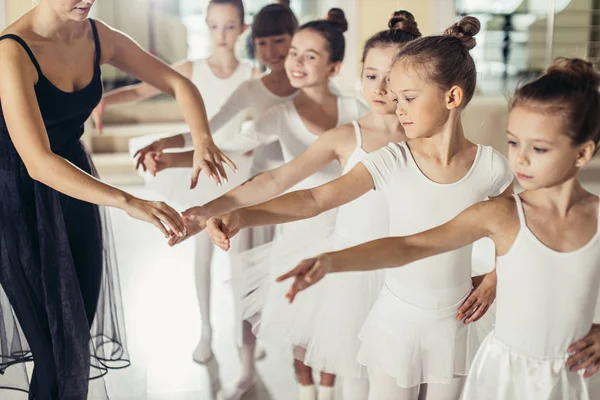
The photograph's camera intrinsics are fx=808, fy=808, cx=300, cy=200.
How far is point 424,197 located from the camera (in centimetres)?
121

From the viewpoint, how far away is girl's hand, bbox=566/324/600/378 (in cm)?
104

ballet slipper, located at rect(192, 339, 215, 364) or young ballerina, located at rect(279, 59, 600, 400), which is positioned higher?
young ballerina, located at rect(279, 59, 600, 400)

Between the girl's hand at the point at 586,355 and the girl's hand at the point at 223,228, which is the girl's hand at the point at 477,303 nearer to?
the girl's hand at the point at 586,355

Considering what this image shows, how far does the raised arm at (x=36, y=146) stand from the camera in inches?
46.8

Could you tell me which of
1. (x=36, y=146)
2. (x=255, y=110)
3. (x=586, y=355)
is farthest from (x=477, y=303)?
(x=255, y=110)

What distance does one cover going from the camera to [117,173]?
2.11m

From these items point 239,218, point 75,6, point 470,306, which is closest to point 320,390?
point 470,306

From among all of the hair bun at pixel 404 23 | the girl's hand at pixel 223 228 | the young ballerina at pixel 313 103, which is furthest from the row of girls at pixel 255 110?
the girl's hand at pixel 223 228

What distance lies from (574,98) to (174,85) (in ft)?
2.51

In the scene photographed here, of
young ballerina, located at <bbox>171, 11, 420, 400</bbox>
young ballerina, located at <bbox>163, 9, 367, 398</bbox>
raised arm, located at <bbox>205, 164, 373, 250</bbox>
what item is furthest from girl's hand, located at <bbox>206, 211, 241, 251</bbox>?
young ballerina, located at <bbox>163, 9, 367, 398</bbox>

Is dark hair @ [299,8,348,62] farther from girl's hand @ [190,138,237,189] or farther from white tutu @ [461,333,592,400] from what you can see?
white tutu @ [461,333,592,400]

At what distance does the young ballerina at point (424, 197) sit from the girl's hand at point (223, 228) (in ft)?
0.07

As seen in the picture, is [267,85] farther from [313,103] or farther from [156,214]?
[156,214]

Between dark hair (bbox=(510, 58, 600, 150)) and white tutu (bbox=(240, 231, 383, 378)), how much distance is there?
56cm
